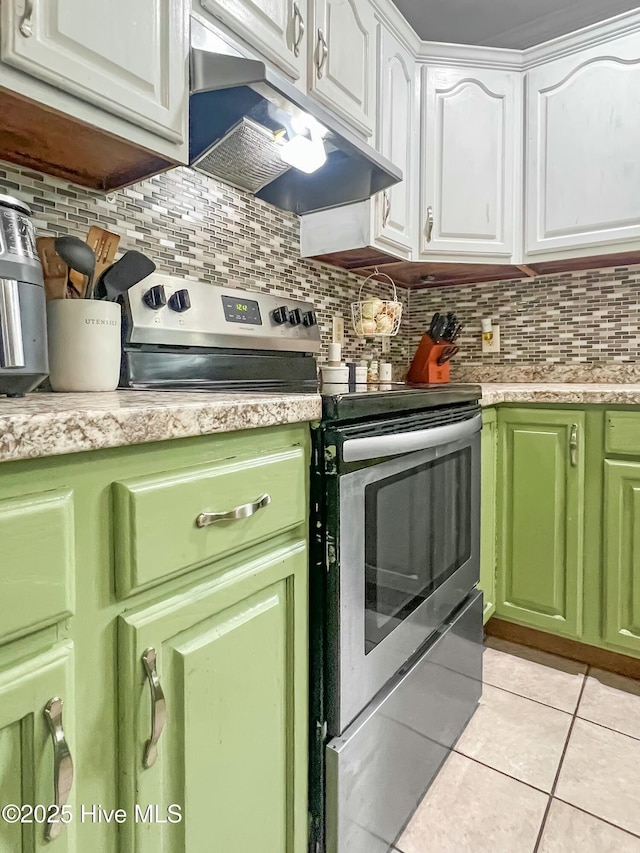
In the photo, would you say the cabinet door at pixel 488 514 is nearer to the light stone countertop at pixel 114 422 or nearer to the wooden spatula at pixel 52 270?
the light stone countertop at pixel 114 422

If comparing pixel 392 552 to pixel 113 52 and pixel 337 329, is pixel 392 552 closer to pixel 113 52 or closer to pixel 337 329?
pixel 113 52

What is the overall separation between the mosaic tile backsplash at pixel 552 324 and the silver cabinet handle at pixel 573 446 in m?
0.64

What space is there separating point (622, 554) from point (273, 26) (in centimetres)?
177

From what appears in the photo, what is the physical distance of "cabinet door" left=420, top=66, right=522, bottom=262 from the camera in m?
2.03

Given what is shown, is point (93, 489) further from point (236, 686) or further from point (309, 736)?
point (309, 736)

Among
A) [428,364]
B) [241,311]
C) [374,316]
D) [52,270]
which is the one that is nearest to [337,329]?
[374,316]

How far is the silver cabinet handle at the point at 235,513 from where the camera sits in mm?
659

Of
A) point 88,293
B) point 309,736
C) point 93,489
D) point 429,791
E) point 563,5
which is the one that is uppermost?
point 563,5

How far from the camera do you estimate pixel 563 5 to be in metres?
1.79

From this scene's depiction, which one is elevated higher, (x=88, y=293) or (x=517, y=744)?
(x=88, y=293)

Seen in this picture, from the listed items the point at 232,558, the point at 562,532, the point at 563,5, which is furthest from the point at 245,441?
the point at 563,5

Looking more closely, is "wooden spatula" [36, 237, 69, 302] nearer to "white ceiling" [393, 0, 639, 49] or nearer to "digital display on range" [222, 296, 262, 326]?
"digital display on range" [222, 296, 262, 326]

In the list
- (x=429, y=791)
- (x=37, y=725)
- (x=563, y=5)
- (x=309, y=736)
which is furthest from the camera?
(x=563, y=5)

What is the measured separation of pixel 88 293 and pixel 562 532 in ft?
5.02
